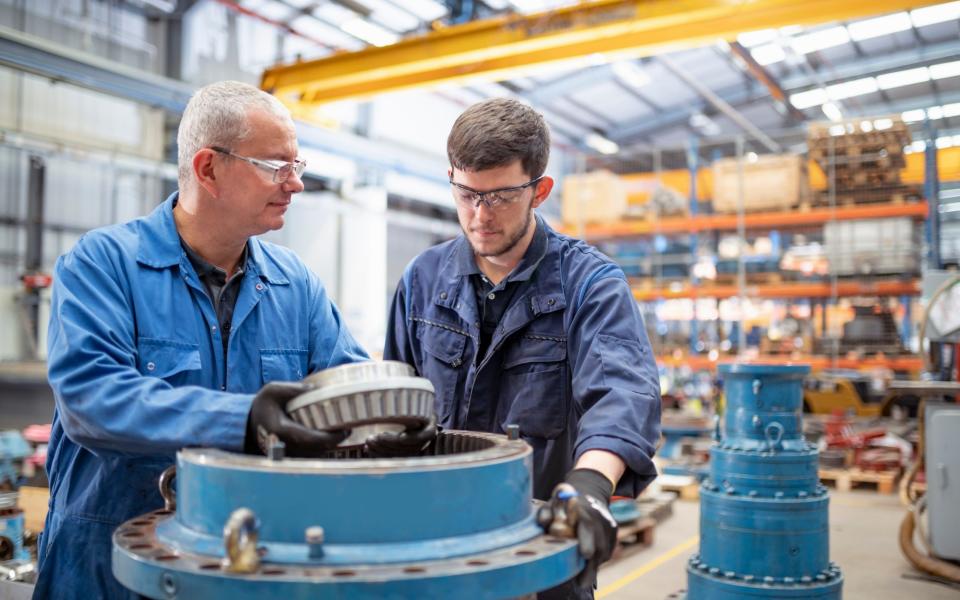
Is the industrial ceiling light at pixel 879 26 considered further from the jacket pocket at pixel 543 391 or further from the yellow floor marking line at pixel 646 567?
the jacket pocket at pixel 543 391

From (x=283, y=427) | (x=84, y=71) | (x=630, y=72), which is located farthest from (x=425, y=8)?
(x=283, y=427)

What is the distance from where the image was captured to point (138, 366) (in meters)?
1.55

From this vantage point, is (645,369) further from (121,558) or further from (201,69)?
(201,69)

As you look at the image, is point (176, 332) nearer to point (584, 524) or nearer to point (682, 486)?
point (584, 524)

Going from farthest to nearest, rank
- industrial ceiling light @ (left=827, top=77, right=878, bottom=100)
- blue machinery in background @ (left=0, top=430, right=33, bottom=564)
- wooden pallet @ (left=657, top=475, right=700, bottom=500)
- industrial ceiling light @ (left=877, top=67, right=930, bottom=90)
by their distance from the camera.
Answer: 1. industrial ceiling light @ (left=827, top=77, right=878, bottom=100)
2. industrial ceiling light @ (left=877, top=67, right=930, bottom=90)
3. wooden pallet @ (left=657, top=475, right=700, bottom=500)
4. blue machinery in background @ (left=0, top=430, right=33, bottom=564)

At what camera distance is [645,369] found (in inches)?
63.0

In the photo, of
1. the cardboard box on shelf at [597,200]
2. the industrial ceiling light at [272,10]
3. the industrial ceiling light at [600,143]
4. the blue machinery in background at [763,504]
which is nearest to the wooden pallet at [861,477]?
the blue machinery in background at [763,504]

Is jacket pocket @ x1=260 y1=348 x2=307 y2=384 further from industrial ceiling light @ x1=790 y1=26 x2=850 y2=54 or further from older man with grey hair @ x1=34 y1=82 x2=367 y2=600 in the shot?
industrial ceiling light @ x1=790 y1=26 x2=850 y2=54

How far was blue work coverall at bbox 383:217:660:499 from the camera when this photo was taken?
5.27ft

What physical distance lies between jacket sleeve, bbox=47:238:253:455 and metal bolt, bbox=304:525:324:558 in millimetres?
285

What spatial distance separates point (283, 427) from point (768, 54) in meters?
14.1

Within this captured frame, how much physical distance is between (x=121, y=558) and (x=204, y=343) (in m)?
0.67

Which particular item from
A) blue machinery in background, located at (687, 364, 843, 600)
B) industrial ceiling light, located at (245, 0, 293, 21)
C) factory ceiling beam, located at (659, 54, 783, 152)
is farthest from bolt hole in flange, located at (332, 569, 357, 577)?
factory ceiling beam, located at (659, 54, 783, 152)

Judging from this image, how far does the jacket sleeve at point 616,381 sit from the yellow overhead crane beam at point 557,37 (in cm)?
515
